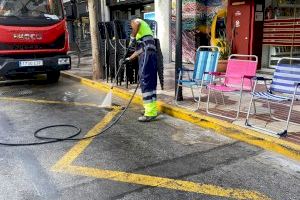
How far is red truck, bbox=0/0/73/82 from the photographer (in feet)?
30.6

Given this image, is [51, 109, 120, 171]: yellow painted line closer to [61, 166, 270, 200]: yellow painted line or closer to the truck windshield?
[61, 166, 270, 200]: yellow painted line

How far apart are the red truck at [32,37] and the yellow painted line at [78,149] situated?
12.2ft

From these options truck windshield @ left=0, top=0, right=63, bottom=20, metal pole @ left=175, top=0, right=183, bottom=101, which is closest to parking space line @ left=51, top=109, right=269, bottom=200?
metal pole @ left=175, top=0, right=183, bottom=101

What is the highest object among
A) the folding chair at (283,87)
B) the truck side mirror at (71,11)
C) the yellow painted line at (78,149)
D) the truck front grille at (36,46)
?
the truck side mirror at (71,11)

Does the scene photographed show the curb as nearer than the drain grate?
Yes

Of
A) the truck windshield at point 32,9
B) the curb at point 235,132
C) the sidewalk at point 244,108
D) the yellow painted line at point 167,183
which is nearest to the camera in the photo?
the yellow painted line at point 167,183

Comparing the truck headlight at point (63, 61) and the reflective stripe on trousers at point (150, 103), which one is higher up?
the truck headlight at point (63, 61)

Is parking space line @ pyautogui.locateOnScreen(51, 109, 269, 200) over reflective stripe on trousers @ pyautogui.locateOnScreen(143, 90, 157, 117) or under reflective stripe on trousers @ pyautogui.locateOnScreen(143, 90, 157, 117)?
under

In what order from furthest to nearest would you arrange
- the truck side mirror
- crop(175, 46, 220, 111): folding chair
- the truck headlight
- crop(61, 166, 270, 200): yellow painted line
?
the truck side mirror
the truck headlight
crop(175, 46, 220, 111): folding chair
crop(61, 166, 270, 200): yellow painted line

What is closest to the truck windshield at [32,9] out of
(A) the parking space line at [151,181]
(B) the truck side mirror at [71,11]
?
(B) the truck side mirror at [71,11]

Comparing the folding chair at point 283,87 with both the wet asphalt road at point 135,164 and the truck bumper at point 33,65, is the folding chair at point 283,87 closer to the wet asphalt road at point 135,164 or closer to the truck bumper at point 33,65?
A: the wet asphalt road at point 135,164

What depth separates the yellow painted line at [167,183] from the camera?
379 centimetres

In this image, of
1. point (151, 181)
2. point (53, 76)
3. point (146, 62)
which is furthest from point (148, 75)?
point (53, 76)

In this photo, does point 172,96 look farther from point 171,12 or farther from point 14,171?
point 171,12
